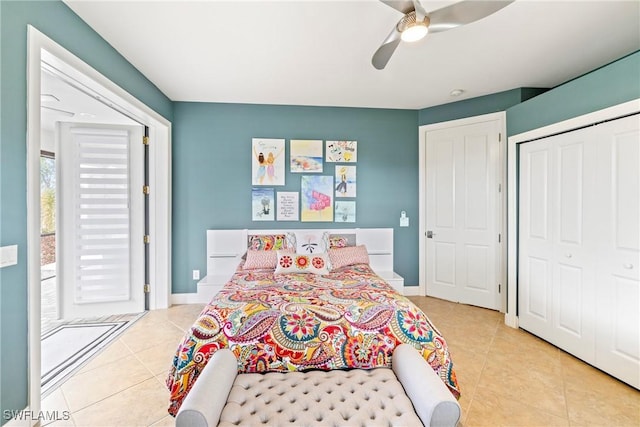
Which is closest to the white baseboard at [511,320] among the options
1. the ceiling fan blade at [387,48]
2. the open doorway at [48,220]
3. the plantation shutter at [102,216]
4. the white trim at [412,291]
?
the white trim at [412,291]

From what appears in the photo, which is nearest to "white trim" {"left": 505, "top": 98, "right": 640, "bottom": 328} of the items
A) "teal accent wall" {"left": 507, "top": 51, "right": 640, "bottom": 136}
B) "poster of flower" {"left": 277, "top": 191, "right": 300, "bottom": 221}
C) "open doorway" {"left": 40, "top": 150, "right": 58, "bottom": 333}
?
"teal accent wall" {"left": 507, "top": 51, "right": 640, "bottom": 136}

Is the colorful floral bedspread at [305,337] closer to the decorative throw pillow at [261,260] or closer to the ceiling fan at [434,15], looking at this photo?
the decorative throw pillow at [261,260]

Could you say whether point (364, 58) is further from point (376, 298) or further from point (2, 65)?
point (2, 65)

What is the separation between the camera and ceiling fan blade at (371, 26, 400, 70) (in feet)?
5.69

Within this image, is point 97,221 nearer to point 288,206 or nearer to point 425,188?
point 288,206

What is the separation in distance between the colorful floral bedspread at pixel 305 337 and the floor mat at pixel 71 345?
1.26 metres

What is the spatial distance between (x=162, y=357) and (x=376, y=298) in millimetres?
1878

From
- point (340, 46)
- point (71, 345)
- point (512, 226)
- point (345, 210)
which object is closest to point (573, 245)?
point (512, 226)

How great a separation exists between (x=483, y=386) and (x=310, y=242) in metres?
2.15

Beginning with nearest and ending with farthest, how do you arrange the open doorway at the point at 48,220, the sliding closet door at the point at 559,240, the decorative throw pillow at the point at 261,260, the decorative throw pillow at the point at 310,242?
the sliding closet door at the point at 559,240, the decorative throw pillow at the point at 261,260, the decorative throw pillow at the point at 310,242, the open doorway at the point at 48,220

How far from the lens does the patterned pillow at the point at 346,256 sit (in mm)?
3168

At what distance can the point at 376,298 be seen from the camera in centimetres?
203

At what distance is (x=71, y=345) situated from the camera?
8.45ft

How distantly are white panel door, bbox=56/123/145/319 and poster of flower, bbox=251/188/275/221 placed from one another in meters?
1.29
